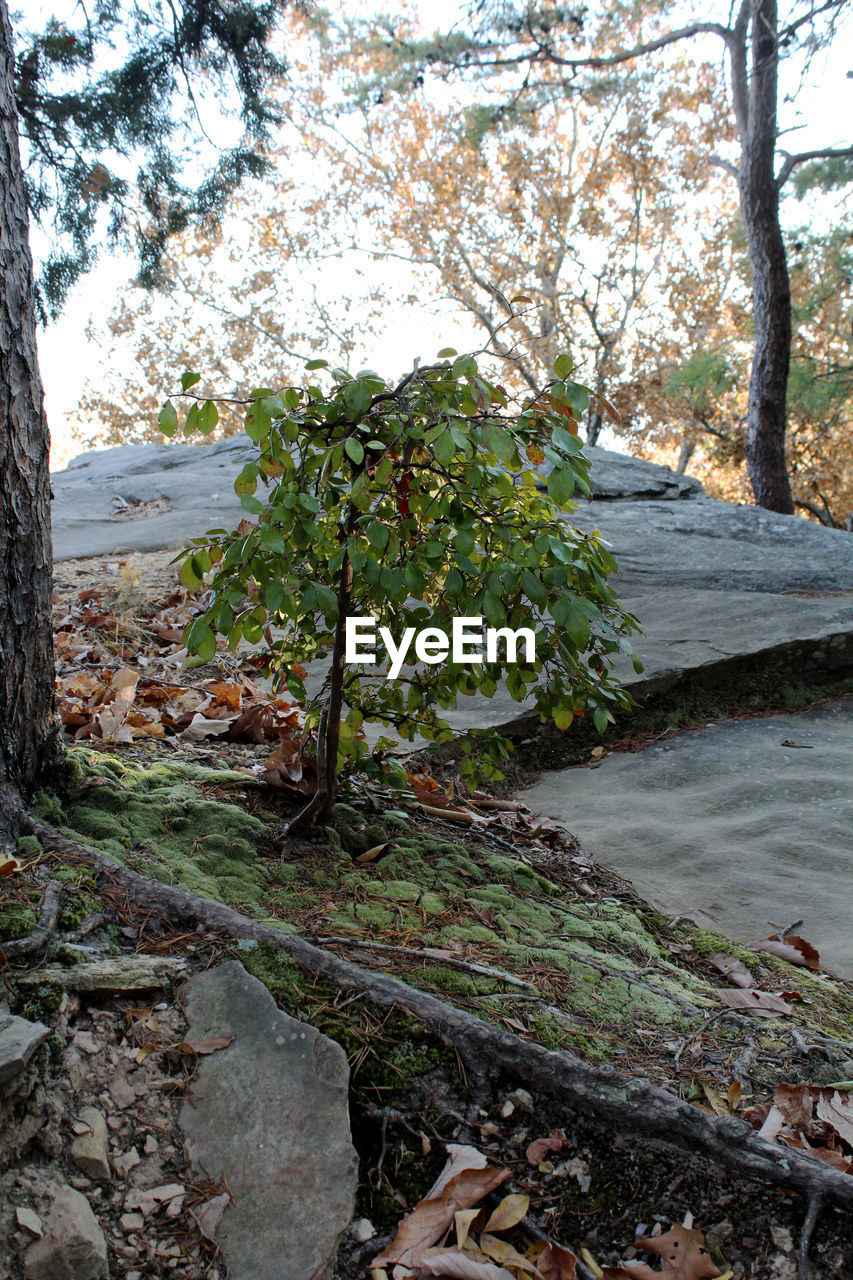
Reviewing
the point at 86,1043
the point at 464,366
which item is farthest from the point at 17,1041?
the point at 464,366

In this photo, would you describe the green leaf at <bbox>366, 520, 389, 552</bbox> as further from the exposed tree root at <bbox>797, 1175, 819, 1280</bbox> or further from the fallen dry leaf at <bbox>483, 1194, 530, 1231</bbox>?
the exposed tree root at <bbox>797, 1175, 819, 1280</bbox>

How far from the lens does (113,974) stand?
60.0 inches

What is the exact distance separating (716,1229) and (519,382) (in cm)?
2126

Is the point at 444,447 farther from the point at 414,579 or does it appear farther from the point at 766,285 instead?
the point at 766,285

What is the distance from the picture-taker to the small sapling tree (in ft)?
5.76

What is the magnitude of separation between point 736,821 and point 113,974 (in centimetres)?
233

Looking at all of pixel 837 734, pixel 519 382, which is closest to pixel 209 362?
pixel 519 382

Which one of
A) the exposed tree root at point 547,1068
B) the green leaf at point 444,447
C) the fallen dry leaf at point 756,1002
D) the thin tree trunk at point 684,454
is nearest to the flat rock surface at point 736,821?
the fallen dry leaf at point 756,1002

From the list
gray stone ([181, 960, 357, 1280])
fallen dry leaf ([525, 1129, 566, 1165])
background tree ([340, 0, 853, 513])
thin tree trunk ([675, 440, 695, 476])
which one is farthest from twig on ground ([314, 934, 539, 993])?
thin tree trunk ([675, 440, 695, 476])

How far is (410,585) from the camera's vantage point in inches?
71.4

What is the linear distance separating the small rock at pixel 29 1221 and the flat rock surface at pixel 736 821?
6.16 ft

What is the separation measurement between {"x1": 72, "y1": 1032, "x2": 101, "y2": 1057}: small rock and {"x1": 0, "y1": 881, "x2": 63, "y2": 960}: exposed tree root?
0.19m

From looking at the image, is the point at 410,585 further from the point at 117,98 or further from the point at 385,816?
the point at 117,98

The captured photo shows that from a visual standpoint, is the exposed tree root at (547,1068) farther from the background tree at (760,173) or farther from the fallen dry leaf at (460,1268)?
the background tree at (760,173)
